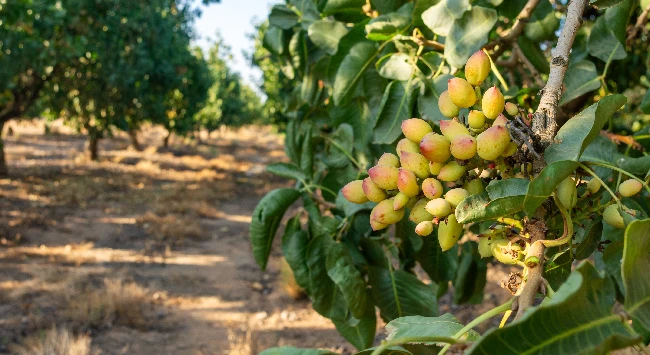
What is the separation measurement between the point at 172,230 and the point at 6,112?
14.7 ft

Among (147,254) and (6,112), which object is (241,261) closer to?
(147,254)

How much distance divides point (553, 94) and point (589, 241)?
269 mm

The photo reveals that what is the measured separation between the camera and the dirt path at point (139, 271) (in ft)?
14.9

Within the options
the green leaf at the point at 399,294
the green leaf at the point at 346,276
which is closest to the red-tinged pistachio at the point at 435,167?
the green leaf at the point at 346,276

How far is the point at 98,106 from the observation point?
33.6 feet

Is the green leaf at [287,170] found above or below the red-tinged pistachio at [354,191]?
below

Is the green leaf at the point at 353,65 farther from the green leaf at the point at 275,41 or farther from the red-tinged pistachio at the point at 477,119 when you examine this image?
the red-tinged pistachio at the point at 477,119

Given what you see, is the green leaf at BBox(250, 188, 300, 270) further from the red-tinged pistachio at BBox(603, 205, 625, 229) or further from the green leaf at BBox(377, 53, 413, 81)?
A: the red-tinged pistachio at BBox(603, 205, 625, 229)

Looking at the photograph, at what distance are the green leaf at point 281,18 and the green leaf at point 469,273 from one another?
35.3 inches

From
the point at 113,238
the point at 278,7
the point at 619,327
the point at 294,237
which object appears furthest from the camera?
the point at 113,238

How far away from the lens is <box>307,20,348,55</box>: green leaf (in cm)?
146

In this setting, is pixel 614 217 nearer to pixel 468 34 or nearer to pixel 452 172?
pixel 452 172

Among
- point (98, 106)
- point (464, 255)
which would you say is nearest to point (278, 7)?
point (464, 255)

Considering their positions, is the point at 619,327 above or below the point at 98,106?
above
